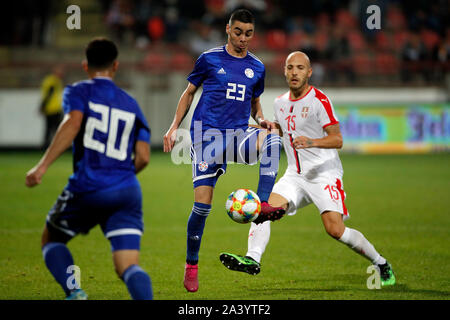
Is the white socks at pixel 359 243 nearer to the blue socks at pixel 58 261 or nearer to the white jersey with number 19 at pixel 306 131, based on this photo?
the white jersey with number 19 at pixel 306 131

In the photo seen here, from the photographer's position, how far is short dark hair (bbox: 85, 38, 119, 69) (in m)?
4.75

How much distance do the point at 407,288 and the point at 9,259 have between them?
4.16 m

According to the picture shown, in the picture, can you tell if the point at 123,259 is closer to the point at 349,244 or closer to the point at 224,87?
the point at 224,87

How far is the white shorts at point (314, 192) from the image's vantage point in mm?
6625

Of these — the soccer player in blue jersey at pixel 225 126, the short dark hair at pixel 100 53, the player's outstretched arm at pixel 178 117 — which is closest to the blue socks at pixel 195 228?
the soccer player in blue jersey at pixel 225 126

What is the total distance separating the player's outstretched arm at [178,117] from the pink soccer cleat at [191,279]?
3.55 ft

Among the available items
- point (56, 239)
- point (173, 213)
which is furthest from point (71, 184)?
point (173, 213)

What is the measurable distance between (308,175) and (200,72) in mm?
1447

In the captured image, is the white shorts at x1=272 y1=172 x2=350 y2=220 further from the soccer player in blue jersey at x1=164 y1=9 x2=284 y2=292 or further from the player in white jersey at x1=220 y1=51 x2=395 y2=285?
the soccer player in blue jersey at x1=164 y1=9 x2=284 y2=292

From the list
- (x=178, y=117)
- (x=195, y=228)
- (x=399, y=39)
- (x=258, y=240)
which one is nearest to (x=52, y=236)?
(x=195, y=228)

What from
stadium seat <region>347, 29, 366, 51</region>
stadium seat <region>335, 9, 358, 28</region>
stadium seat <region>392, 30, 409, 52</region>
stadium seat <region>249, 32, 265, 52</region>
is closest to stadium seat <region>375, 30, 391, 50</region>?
stadium seat <region>392, 30, 409, 52</region>

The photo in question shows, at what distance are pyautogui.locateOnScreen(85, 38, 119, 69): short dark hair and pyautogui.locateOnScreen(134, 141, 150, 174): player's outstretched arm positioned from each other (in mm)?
583

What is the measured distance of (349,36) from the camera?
24625 millimetres

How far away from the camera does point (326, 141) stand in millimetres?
6211
